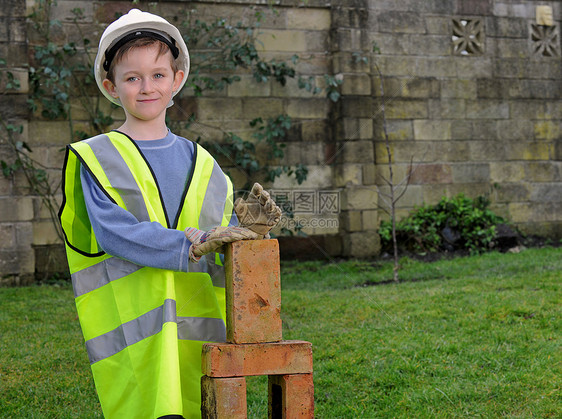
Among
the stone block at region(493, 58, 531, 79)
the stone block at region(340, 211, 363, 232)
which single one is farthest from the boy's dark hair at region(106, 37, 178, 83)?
the stone block at region(493, 58, 531, 79)

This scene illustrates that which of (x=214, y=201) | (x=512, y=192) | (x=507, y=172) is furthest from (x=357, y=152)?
(x=214, y=201)

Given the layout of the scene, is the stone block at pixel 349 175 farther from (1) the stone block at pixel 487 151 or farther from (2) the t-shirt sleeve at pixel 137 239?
(2) the t-shirt sleeve at pixel 137 239

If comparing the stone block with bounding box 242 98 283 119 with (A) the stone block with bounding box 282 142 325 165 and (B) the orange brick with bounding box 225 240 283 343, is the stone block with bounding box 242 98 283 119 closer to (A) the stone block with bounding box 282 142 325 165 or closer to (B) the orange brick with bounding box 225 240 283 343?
(A) the stone block with bounding box 282 142 325 165

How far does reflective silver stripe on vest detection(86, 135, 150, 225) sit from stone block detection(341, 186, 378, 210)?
593cm

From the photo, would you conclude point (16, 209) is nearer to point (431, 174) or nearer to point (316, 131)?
point (316, 131)

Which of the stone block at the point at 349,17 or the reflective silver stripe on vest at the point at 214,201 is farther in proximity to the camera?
the stone block at the point at 349,17

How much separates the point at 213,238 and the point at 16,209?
5.59 m

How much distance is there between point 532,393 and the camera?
3.63 meters

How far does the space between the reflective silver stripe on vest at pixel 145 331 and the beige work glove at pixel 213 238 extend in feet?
0.66

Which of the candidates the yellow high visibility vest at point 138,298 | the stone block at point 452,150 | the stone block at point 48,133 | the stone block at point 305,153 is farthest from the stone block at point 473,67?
the yellow high visibility vest at point 138,298

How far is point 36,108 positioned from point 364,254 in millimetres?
4085

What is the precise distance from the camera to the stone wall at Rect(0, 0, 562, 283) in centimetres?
720

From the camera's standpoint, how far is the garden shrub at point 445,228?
27.0ft

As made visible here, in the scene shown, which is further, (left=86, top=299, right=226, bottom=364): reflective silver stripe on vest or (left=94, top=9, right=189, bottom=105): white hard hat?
(left=94, top=9, right=189, bottom=105): white hard hat
